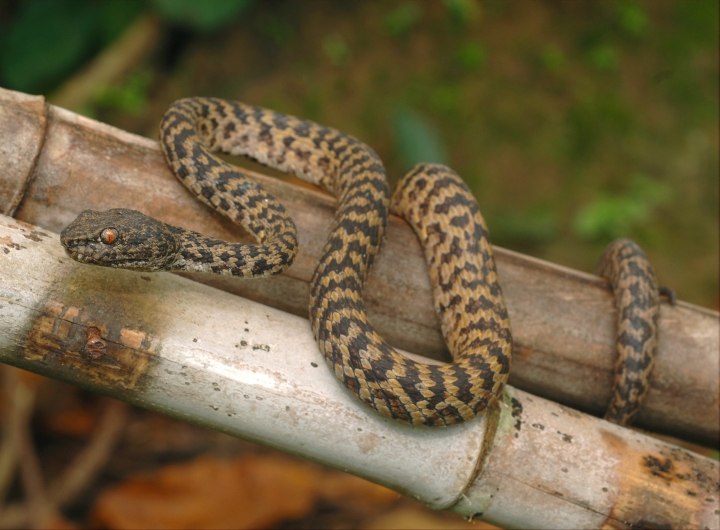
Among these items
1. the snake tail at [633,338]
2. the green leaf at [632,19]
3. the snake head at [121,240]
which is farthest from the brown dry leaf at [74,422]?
the green leaf at [632,19]

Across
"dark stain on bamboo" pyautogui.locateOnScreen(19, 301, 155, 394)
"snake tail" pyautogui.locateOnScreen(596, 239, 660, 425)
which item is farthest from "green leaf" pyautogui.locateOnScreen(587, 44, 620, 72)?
"dark stain on bamboo" pyautogui.locateOnScreen(19, 301, 155, 394)

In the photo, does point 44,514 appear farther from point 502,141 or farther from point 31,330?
point 502,141

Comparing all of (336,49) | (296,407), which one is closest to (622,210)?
(336,49)

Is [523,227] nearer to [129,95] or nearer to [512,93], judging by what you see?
[512,93]

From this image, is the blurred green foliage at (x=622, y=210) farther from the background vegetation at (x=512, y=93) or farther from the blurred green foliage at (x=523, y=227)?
the blurred green foliage at (x=523, y=227)

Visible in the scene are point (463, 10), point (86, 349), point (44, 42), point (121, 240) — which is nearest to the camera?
point (86, 349)

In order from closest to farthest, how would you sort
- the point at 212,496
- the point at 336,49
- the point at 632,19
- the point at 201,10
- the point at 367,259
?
the point at 367,259 → the point at 212,496 → the point at 201,10 → the point at 336,49 → the point at 632,19

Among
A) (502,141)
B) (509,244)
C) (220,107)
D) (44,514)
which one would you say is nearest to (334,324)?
(220,107)

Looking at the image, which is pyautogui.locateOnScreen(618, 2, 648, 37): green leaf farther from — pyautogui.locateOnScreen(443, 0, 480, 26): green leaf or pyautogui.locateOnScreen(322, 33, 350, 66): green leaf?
pyautogui.locateOnScreen(322, 33, 350, 66): green leaf
